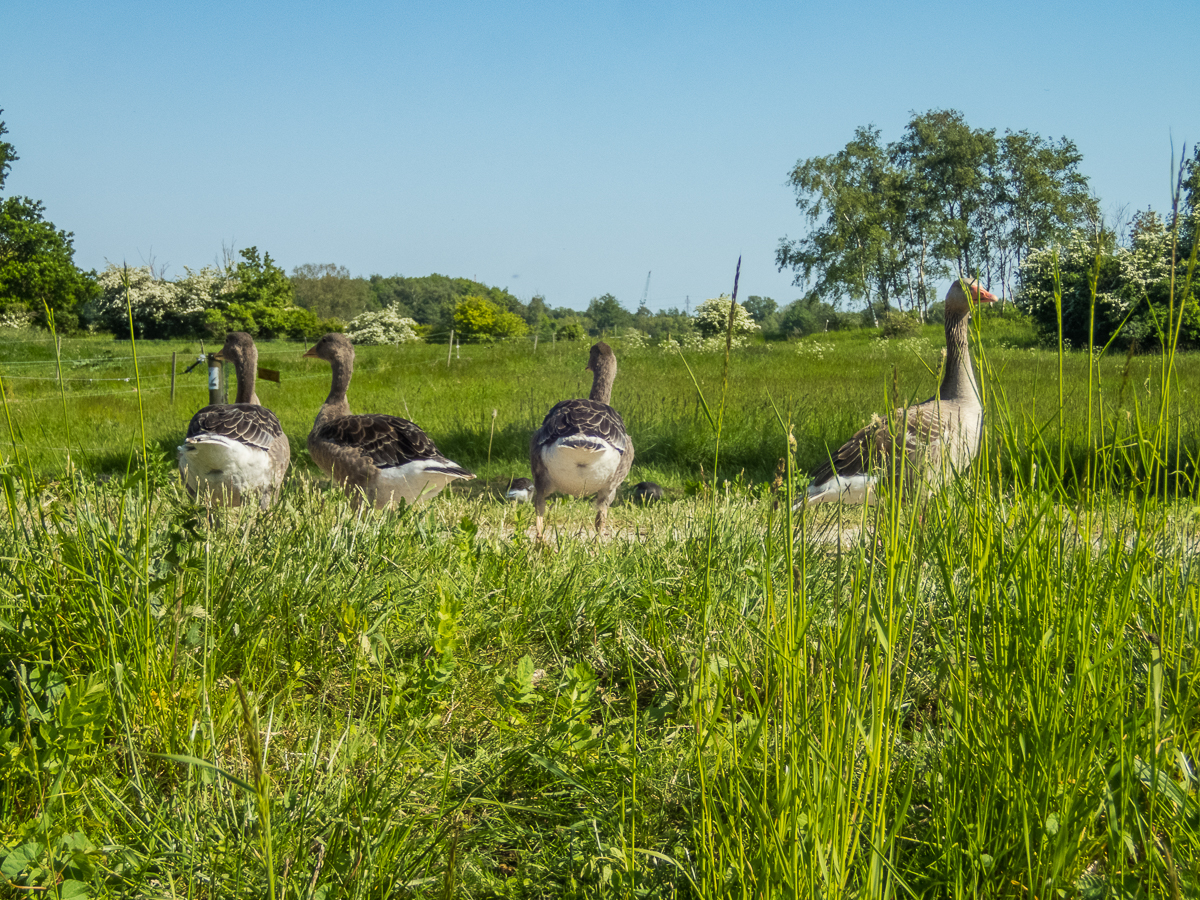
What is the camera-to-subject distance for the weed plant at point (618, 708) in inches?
56.1

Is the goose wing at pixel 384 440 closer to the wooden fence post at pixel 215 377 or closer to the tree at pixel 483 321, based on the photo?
the wooden fence post at pixel 215 377

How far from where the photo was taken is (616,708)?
261 centimetres

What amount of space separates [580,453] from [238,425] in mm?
2833

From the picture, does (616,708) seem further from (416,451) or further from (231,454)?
(231,454)

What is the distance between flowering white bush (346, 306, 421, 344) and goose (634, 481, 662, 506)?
31.5 m

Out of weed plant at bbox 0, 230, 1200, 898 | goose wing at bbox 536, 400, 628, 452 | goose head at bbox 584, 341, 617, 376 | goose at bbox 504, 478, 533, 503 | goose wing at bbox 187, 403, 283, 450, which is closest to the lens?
weed plant at bbox 0, 230, 1200, 898

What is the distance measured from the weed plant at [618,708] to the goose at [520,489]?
17.6ft

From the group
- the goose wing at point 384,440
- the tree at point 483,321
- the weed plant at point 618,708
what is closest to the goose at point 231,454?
the goose wing at point 384,440

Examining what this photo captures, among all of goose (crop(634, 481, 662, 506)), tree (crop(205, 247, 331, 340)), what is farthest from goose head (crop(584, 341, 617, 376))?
tree (crop(205, 247, 331, 340))

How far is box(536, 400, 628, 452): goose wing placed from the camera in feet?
22.7

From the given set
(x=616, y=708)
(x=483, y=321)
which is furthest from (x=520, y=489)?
(x=483, y=321)

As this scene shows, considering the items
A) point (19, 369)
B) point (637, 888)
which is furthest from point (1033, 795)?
point (19, 369)

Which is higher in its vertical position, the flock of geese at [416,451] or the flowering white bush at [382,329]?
the flowering white bush at [382,329]

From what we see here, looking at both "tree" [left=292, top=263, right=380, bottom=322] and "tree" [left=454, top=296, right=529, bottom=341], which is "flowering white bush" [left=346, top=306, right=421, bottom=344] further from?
"tree" [left=292, top=263, right=380, bottom=322]
